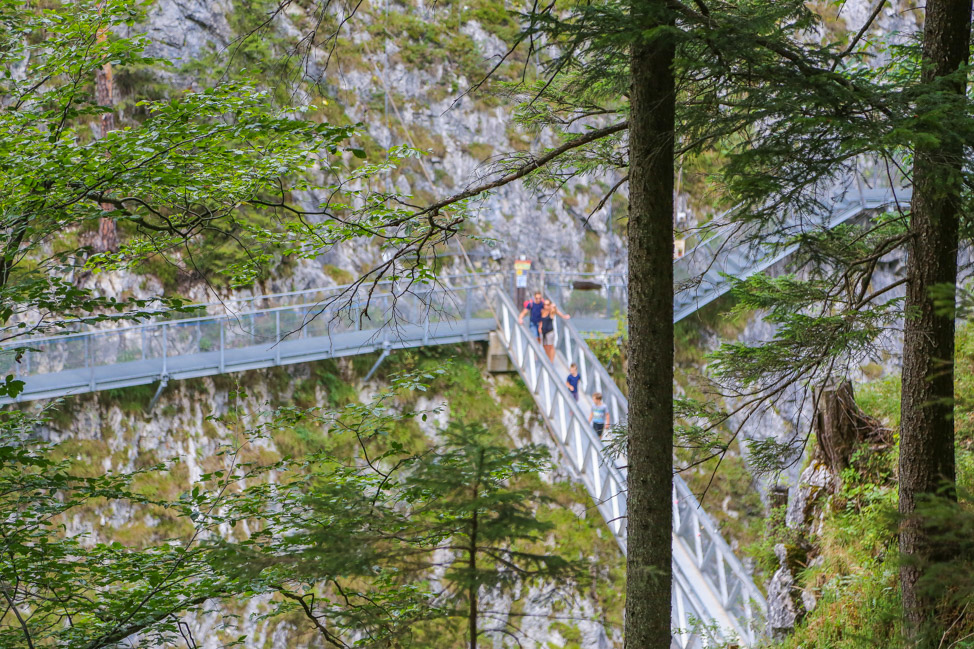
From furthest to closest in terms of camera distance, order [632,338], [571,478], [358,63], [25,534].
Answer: [358,63] → [571,478] → [25,534] → [632,338]

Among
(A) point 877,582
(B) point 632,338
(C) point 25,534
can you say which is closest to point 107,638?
(C) point 25,534

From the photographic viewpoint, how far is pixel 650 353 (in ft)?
11.1

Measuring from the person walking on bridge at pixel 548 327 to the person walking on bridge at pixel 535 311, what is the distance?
0.28ft

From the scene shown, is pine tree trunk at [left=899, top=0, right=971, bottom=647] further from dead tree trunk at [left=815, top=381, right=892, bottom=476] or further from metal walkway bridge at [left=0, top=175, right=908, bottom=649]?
metal walkway bridge at [left=0, top=175, right=908, bottom=649]

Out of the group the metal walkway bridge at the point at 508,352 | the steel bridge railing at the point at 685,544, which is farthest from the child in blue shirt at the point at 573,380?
the steel bridge railing at the point at 685,544

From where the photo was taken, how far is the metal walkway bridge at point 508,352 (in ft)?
24.7

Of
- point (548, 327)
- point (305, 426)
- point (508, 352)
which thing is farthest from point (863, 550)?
point (305, 426)

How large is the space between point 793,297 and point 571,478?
10.4 m

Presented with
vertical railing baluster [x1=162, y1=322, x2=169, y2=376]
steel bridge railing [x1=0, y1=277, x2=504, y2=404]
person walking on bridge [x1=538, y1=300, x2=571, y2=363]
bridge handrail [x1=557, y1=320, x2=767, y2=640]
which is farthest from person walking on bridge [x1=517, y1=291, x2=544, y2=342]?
vertical railing baluster [x1=162, y1=322, x2=169, y2=376]

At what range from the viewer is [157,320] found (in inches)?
522

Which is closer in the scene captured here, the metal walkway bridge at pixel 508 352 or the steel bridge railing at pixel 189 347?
the metal walkway bridge at pixel 508 352

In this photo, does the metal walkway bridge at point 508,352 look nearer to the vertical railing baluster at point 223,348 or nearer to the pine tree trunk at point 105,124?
the vertical railing baluster at point 223,348

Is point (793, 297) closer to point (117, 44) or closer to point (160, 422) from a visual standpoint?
point (117, 44)

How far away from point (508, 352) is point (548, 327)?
148 centimetres
